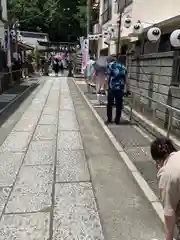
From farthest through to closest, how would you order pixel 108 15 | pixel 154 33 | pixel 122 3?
pixel 108 15 → pixel 122 3 → pixel 154 33

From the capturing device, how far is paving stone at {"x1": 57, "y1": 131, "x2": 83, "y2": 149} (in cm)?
616

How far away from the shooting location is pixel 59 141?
651 centimetres

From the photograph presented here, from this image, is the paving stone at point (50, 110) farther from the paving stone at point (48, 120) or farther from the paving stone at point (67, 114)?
the paving stone at point (48, 120)

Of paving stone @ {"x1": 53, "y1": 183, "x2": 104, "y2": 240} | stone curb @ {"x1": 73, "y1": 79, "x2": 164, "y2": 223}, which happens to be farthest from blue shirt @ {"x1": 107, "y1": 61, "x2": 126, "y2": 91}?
paving stone @ {"x1": 53, "y1": 183, "x2": 104, "y2": 240}

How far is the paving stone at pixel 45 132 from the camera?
681 centimetres

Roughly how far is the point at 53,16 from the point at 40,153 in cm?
4496

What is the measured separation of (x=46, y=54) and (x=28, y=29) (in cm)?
914

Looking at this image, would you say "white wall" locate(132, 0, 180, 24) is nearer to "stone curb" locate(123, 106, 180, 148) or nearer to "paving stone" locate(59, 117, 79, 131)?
"stone curb" locate(123, 106, 180, 148)

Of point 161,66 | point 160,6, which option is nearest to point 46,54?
point 160,6

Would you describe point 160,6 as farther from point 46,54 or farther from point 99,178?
point 46,54

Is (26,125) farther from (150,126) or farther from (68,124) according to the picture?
(150,126)

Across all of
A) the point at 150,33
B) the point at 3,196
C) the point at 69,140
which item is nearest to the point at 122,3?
the point at 150,33

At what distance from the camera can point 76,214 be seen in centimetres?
350

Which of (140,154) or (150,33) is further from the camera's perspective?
(150,33)
